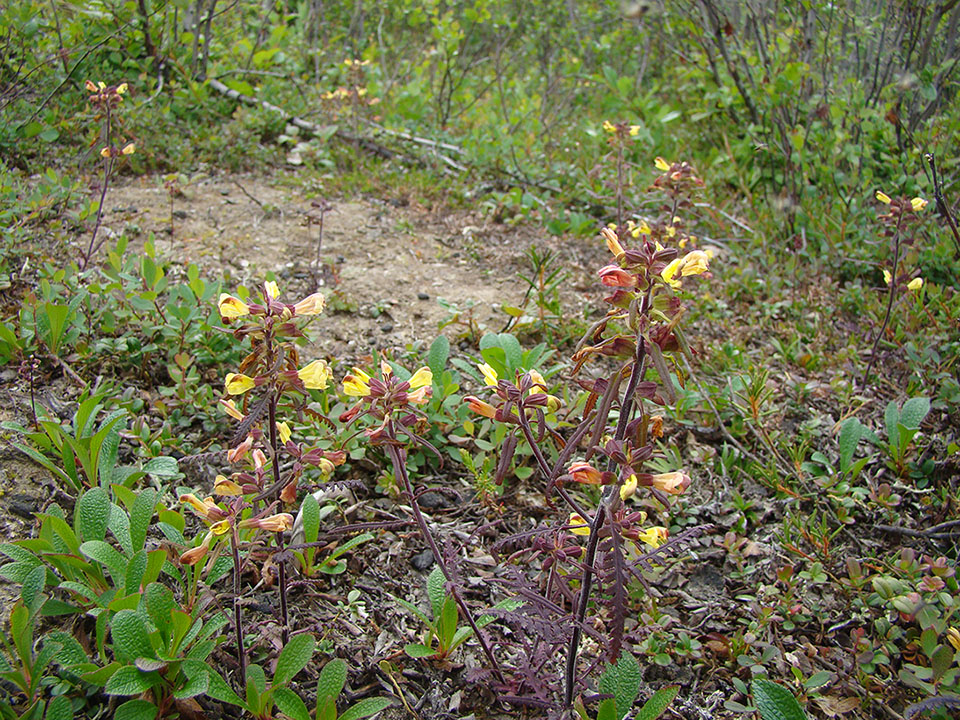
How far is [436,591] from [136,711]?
72cm

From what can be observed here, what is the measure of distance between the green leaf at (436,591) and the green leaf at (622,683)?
447mm

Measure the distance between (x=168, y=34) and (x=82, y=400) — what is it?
3.98 m

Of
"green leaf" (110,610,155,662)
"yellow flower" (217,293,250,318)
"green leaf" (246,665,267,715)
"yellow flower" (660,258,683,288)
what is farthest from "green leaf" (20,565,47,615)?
"yellow flower" (660,258,683,288)

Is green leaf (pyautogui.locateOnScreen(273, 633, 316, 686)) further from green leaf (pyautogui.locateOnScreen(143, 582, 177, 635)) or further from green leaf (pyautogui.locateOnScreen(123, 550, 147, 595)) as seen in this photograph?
green leaf (pyautogui.locateOnScreen(123, 550, 147, 595))

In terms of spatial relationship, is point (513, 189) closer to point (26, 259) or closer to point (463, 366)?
point (463, 366)

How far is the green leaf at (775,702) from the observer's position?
4.67 ft

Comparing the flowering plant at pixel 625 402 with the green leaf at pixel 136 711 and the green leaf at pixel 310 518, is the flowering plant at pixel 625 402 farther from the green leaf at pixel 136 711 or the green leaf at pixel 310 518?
the green leaf at pixel 136 711

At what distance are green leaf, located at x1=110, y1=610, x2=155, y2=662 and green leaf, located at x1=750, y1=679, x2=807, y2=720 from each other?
4.46 feet

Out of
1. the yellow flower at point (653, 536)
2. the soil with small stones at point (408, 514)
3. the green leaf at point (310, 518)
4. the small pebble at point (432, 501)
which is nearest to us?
the yellow flower at point (653, 536)

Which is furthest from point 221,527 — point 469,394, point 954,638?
point 954,638

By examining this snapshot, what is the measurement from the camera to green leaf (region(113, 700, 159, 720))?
1.32 meters

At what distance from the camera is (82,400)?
2.06 meters

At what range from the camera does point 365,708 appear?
143 cm

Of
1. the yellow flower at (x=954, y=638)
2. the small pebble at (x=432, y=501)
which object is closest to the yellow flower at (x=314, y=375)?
the small pebble at (x=432, y=501)
